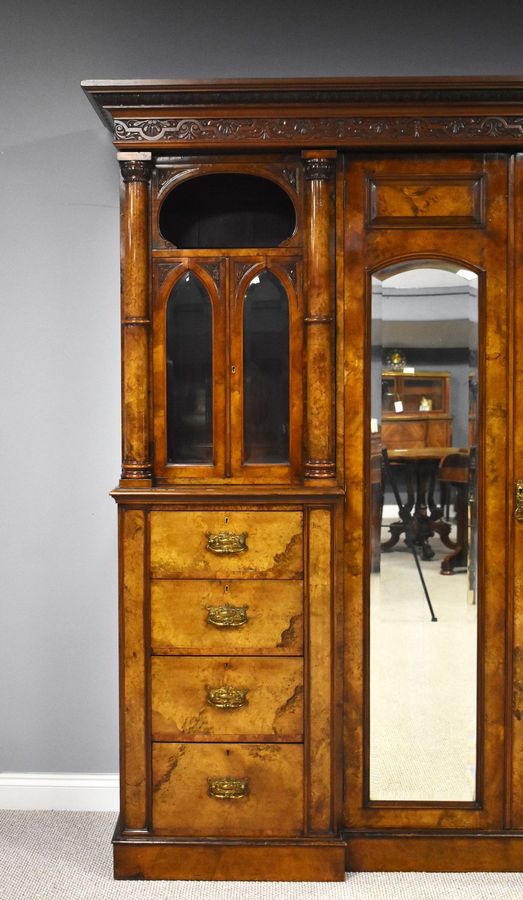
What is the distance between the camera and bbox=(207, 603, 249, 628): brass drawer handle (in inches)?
84.7

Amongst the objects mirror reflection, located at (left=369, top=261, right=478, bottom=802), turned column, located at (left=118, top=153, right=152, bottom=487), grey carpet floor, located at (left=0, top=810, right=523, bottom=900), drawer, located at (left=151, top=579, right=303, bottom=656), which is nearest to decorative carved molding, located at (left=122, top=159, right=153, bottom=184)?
turned column, located at (left=118, top=153, right=152, bottom=487)

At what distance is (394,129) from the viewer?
2.12m

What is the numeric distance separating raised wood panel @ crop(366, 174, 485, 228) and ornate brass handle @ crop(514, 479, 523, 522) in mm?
744

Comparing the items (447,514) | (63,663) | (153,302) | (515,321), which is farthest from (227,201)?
(63,663)

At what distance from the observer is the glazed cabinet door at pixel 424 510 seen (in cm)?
218

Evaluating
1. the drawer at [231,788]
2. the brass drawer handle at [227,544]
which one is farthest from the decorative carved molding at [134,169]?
the drawer at [231,788]

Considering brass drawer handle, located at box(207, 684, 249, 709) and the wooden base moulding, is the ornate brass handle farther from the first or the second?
the wooden base moulding

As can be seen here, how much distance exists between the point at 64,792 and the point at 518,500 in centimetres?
178

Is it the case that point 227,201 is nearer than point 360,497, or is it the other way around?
point 360,497

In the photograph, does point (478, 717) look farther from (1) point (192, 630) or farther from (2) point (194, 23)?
(2) point (194, 23)

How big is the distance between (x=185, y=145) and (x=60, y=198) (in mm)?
638

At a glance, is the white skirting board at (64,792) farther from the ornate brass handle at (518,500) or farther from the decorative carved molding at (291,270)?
the decorative carved molding at (291,270)

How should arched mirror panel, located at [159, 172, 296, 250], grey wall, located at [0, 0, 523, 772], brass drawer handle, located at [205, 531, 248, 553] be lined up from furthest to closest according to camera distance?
grey wall, located at [0, 0, 523, 772] → arched mirror panel, located at [159, 172, 296, 250] → brass drawer handle, located at [205, 531, 248, 553]

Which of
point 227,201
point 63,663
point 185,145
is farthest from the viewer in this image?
point 63,663
